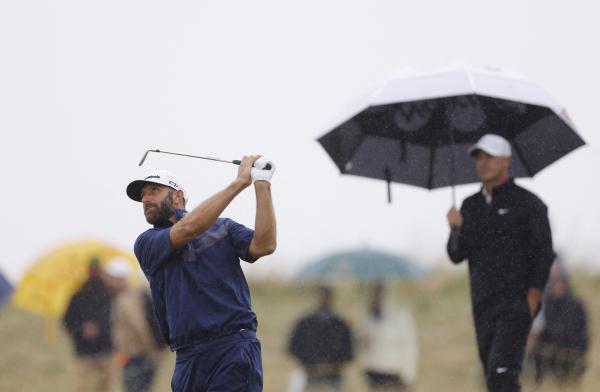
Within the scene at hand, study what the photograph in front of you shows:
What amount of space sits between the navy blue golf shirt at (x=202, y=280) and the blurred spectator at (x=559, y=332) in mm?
6948

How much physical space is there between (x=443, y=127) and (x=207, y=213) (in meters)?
3.75

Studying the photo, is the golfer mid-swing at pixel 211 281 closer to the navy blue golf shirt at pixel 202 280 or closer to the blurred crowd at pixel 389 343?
the navy blue golf shirt at pixel 202 280

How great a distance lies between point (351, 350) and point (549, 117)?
4.85m

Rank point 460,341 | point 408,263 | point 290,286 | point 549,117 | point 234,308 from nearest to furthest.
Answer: point 234,308, point 549,117, point 408,263, point 460,341, point 290,286

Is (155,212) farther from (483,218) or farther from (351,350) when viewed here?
(351,350)

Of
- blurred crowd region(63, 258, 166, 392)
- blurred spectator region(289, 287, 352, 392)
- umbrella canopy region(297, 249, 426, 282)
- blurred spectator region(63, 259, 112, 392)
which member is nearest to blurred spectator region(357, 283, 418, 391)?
blurred spectator region(289, 287, 352, 392)

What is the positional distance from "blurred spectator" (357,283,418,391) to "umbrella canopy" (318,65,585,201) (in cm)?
368

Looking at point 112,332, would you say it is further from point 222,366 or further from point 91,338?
point 222,366

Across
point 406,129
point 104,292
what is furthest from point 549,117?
point 104,292

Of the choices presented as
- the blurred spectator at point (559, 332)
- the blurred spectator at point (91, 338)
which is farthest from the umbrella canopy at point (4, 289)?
the blurred spectator at point (559, 332)

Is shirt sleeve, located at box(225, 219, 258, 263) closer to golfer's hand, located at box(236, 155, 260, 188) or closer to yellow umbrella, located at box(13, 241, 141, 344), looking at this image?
golfer's hand, located at box(236, 155, 260, 188)

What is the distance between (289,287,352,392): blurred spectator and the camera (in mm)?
13133

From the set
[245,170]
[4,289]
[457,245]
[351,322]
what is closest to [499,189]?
[457,245]

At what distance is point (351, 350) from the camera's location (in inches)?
519
